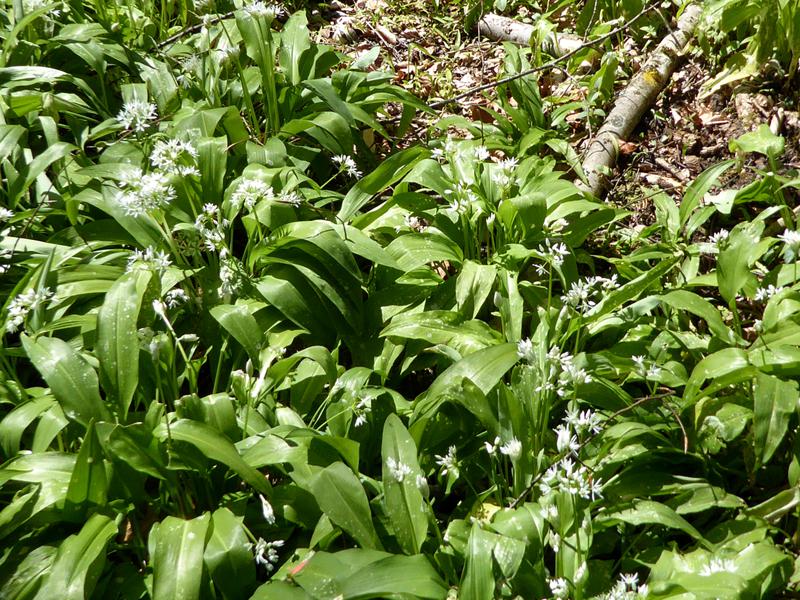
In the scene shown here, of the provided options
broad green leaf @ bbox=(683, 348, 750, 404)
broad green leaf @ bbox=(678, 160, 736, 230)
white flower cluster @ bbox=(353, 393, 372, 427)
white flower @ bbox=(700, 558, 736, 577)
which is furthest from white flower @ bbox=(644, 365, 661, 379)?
broad green leaf @ bbox=(678, 160, 736, 230)

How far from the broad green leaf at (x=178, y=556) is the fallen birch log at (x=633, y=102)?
2343 millimetres

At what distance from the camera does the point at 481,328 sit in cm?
288

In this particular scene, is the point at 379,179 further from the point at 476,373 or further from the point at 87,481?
the point at 87,481

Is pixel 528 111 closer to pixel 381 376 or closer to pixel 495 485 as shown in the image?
pixel 381 376

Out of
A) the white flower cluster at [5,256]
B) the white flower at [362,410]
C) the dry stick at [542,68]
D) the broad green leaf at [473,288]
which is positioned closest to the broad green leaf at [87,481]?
the white flower at [362,410]

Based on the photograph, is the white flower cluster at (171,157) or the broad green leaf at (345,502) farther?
the white flower cluster at (171,157)

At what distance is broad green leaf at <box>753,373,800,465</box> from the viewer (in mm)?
2277

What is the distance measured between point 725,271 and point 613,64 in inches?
65.3

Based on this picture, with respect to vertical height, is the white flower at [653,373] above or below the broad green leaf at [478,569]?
above

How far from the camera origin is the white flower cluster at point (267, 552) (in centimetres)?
212

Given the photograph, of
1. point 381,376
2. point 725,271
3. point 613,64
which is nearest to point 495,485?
point 381,376

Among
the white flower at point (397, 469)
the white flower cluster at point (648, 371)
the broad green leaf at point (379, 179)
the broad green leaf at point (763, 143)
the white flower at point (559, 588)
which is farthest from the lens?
the broad green leaf at point (379, 179)

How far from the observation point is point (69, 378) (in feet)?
7.91

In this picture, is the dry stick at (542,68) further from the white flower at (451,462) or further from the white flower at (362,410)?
the white flower at (451,462)
